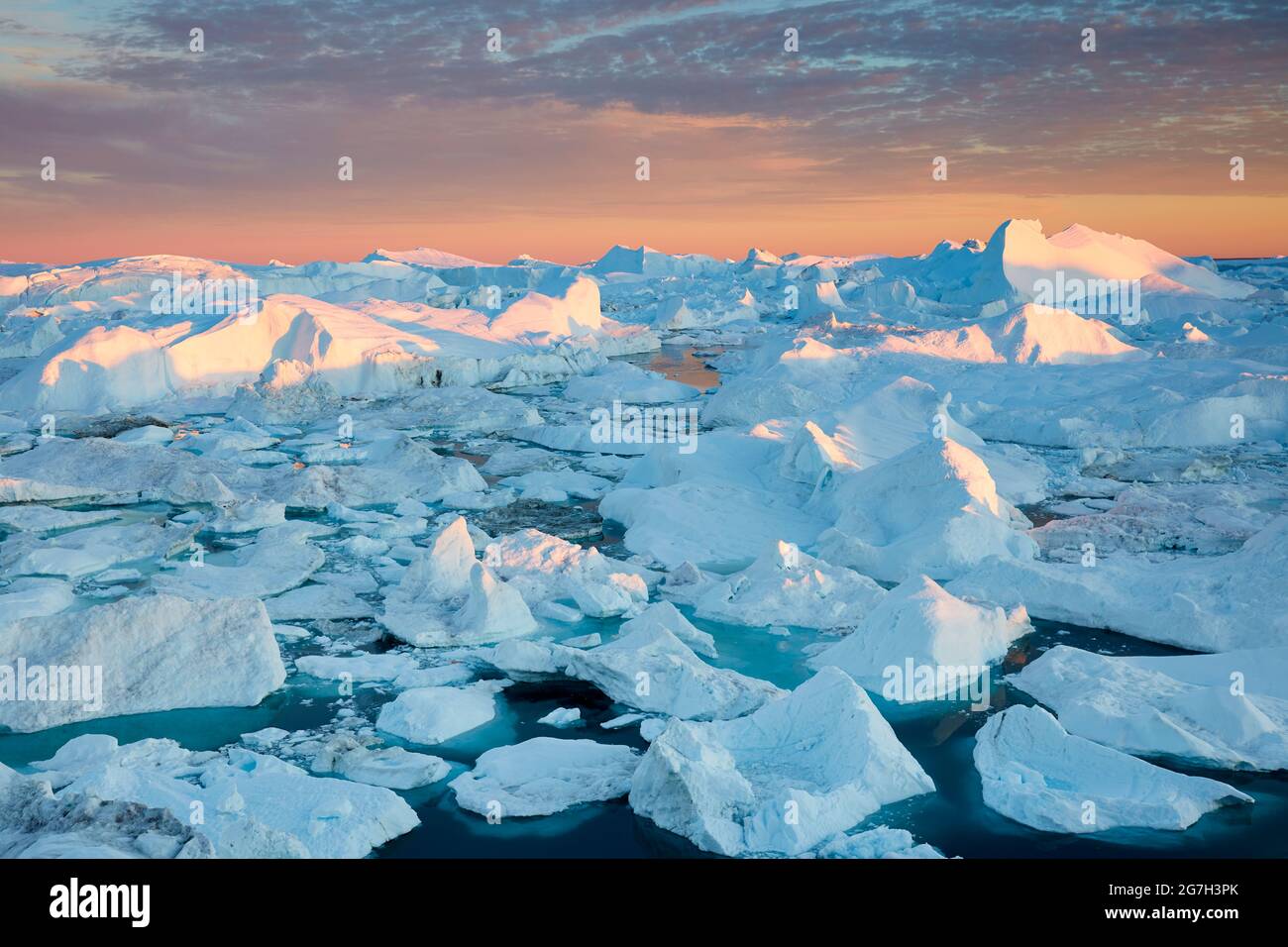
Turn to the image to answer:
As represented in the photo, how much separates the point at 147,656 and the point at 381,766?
2.31 meters

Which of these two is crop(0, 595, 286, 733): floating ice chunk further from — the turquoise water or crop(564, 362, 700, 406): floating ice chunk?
crop(564, 362, 700, 406): floating ice chunk

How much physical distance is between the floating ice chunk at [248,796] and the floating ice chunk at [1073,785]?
334cm

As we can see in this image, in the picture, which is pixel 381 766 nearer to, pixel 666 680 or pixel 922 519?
pixel 666 680

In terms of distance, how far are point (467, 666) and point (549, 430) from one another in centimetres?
1018

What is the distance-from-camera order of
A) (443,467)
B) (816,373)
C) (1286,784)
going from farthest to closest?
(816,373) < (443,467) < (1286,784)

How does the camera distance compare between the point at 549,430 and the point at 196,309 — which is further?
the point at 196,309

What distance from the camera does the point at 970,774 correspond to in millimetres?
6355

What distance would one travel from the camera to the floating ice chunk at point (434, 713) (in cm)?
684

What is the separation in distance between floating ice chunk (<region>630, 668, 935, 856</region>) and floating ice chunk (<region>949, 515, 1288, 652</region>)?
10.7 ft

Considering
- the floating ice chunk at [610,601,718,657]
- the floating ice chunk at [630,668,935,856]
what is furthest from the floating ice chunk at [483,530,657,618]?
the floating ice chunk at [630,668,935,856]

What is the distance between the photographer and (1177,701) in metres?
6.94
